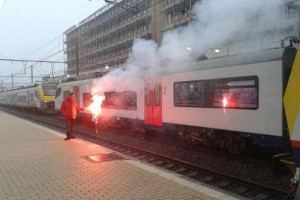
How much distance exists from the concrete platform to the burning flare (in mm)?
8028

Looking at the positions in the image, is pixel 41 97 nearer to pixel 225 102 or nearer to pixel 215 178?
pixel 225 102

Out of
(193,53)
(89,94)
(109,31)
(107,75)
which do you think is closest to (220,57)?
(193,53)

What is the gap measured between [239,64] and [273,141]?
2271 millimetres

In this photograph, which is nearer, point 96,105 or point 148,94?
point 148,94

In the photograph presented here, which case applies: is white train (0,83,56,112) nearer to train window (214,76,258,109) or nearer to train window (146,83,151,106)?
train window (146,83,151,106)

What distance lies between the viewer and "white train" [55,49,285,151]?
9.60 meters

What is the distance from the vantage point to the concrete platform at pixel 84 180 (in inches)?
266

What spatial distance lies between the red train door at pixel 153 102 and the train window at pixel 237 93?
129 inches

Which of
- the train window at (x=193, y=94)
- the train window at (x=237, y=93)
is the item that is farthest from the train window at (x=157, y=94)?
the train window at (x=237, y=93)

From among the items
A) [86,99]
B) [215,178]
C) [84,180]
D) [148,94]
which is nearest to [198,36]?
[148,94]

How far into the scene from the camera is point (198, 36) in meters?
12.8

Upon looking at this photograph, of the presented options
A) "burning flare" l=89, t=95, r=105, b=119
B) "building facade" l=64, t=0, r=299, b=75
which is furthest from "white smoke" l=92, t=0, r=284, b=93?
"burning flare" l=89, t=95, r=105, b=119

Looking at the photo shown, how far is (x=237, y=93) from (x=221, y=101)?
71cm

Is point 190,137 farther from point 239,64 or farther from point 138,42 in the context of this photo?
point 138,42
